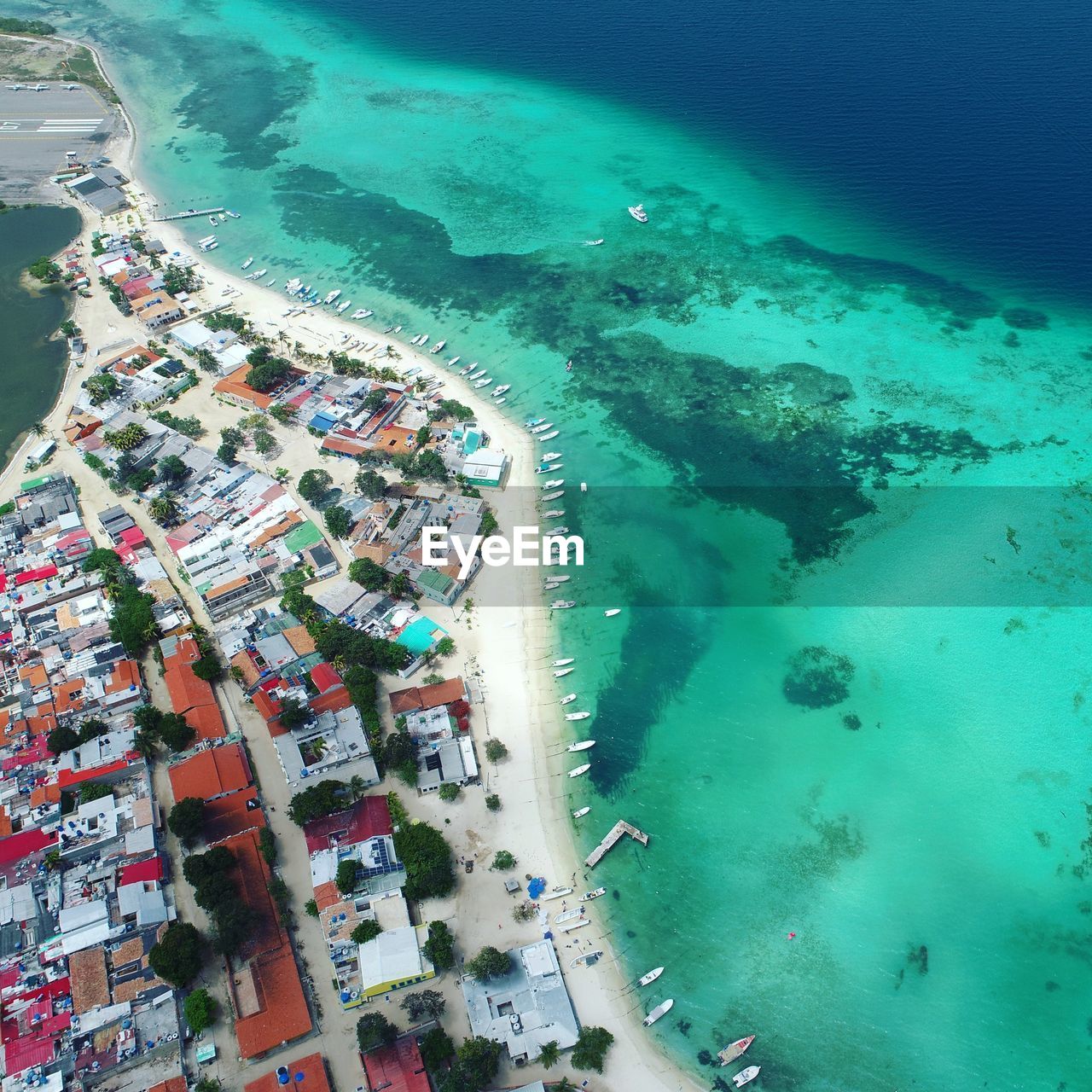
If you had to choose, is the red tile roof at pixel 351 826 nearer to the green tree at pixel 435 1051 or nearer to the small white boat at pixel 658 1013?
the green tree at pixel 435 1051

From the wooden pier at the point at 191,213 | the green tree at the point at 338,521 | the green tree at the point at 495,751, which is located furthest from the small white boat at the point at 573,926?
the wooden pier at the point at 191,213

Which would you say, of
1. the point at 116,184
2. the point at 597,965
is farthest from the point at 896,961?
the point at 116,184

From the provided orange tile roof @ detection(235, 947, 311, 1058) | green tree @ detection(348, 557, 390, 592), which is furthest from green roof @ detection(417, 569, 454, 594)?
orange tile roof @ detection(235, 947, 311, 1058)

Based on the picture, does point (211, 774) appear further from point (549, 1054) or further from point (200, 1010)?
point (549, 1054)

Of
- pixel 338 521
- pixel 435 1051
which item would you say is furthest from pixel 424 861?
pixel 338 521

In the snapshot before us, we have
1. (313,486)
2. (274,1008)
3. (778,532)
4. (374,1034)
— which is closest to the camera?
(374,1034)

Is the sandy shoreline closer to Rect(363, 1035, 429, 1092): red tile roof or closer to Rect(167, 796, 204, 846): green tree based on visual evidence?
Rect(363, 1035, 429, 1092): red tile roof

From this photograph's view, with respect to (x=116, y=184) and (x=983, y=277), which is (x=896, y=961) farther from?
(x=116, y=184)
